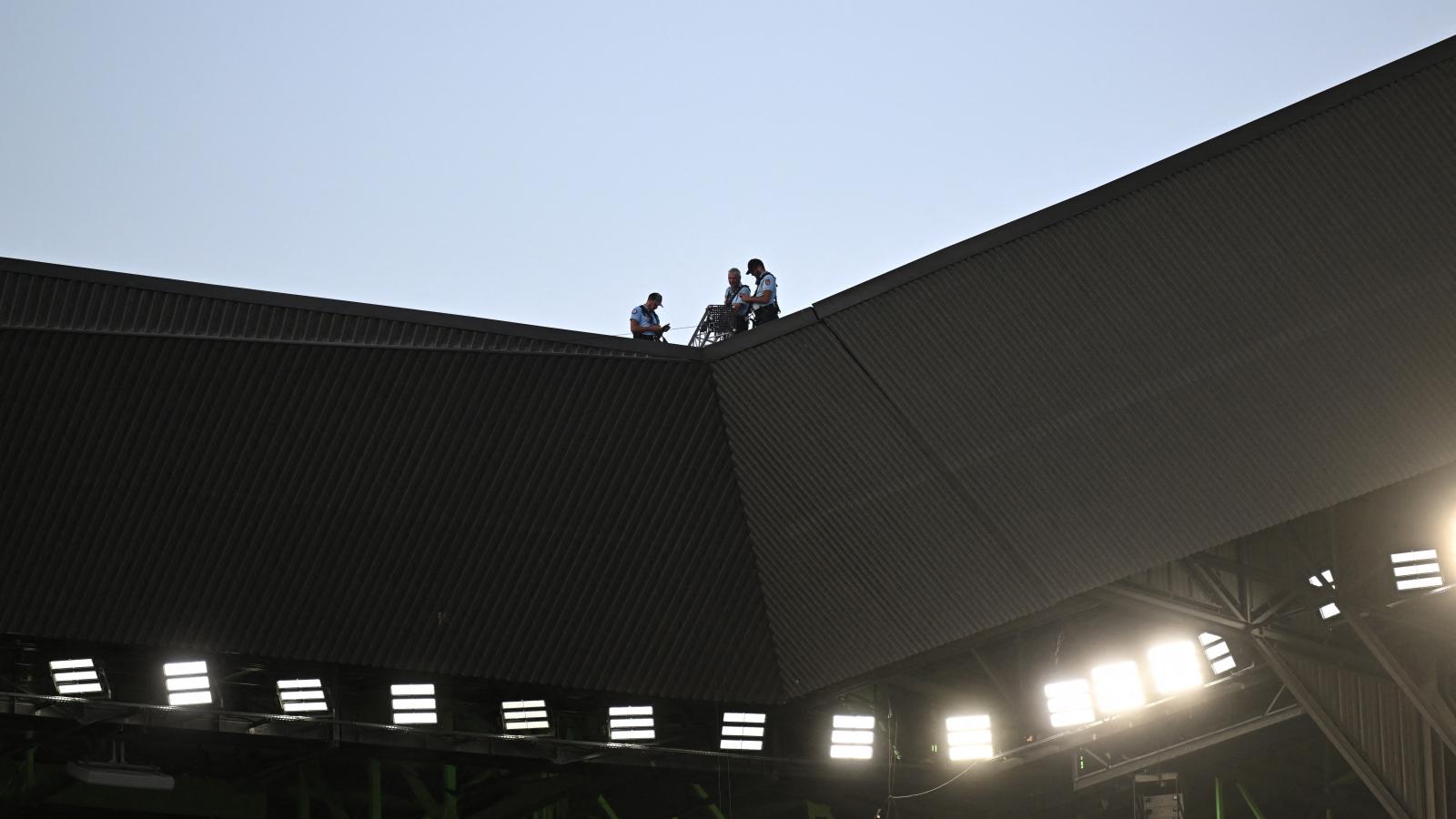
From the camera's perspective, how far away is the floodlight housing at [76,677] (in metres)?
20.3

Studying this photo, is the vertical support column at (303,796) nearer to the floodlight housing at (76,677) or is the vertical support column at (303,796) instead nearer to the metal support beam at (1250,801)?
the floodlight housing at (76,677)

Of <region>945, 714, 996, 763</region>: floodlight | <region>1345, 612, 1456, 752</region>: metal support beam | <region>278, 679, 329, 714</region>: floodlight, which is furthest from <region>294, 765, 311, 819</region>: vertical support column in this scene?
<region>1345, 612, 1456, 752</region>: metal support beam

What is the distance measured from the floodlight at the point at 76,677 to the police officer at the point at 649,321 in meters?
8.69

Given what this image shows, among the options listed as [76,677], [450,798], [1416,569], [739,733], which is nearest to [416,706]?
[450,798]

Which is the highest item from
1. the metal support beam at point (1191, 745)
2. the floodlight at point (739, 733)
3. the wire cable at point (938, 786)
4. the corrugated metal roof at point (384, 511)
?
the corrugated metal roof at point (384, 511)

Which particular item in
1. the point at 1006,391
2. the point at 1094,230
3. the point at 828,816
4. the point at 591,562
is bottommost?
the point at 828,816

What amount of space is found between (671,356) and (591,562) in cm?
322

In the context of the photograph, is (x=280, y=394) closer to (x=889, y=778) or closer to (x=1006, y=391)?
(x=1006, y=391)

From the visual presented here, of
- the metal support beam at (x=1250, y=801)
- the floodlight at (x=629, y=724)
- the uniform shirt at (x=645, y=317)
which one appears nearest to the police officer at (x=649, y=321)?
the uniform shirt at (x=645, y=317)

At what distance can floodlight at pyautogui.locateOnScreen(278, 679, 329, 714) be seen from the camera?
2109 centimetres

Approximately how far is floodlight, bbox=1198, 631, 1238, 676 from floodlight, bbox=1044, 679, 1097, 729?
6.03 ft

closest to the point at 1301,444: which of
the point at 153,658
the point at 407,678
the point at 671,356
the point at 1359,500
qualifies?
the point at 1359,500

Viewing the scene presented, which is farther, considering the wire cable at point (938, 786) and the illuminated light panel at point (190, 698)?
the wire cable at point (938, 786)

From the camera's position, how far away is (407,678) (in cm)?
2159
